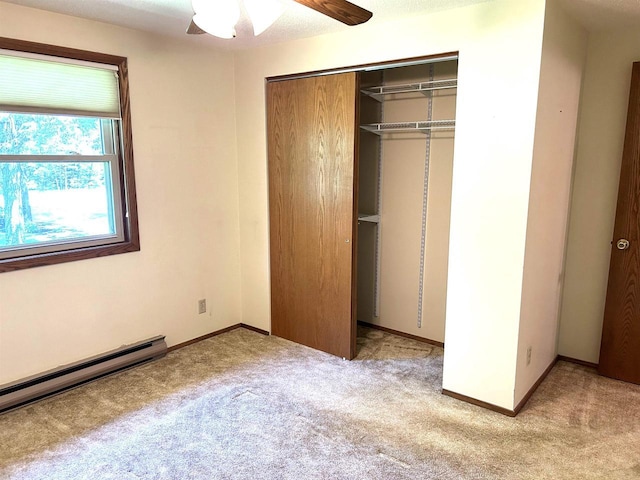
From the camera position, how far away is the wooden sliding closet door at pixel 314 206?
311cm

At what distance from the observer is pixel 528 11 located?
7.28 feet

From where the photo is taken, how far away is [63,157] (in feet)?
9.10

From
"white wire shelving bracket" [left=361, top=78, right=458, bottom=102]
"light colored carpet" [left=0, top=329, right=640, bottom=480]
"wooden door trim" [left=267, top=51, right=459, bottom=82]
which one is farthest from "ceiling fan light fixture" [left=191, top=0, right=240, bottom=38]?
"light colored carpet" [left=0, top=329, right=640, bottom=480]

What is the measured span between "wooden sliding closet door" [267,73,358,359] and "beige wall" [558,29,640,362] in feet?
5.08

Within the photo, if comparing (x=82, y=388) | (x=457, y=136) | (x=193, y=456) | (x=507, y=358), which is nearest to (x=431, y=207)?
(x=457, y=136)

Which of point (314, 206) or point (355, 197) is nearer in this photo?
point (355, 197)

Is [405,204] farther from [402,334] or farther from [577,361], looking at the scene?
[577,361]

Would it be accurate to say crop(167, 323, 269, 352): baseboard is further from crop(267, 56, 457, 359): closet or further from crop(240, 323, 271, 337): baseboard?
crop(267, 56, 457, 359): closet

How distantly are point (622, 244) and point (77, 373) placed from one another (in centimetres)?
359

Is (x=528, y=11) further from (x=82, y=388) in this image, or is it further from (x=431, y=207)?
(x=82, y=388)

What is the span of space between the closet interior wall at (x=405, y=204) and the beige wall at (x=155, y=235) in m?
1.15

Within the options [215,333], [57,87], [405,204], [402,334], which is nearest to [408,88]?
[405,204]

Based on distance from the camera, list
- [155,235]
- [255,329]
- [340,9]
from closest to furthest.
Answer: [340,9] < [155,235] < [255,329]

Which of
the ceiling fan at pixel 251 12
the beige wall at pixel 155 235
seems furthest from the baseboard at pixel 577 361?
the ceiling fan at pixel 251 12
